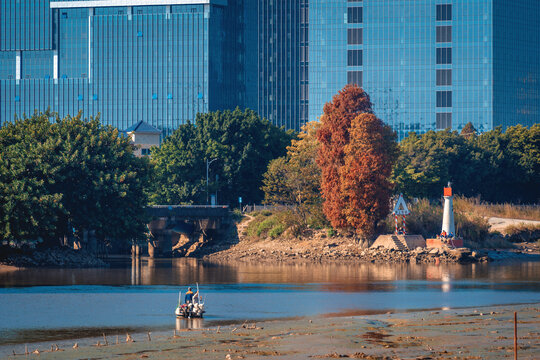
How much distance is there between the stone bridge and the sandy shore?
77.5m

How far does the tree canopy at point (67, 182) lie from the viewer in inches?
3652

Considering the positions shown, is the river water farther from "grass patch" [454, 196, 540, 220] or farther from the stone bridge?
the stone bridge

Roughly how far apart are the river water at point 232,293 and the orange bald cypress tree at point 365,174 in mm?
7899

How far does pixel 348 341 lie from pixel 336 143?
66.1 meters

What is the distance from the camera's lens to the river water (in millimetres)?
50781

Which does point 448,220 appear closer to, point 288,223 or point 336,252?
point 336,252

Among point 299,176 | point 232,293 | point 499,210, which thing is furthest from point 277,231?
point 232,293

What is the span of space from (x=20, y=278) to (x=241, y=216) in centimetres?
5307

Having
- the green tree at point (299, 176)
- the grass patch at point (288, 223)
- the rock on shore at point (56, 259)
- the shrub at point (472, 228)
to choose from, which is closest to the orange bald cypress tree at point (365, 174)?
the grass patch at point (288, 223)

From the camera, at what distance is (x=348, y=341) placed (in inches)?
1578

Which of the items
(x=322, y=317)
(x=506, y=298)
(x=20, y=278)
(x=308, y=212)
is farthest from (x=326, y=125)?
(x=322, y=317)

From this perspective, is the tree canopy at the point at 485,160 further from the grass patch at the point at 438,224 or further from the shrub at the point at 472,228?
the shrub at the point at 472,228

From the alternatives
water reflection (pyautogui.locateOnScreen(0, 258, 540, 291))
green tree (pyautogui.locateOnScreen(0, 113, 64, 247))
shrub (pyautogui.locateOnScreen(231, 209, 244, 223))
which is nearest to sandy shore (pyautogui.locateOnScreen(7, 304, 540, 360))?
water reflection (pyautogui.locateOnScreen(0, 258, 540, 291))

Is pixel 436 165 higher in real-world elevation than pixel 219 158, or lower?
lower
